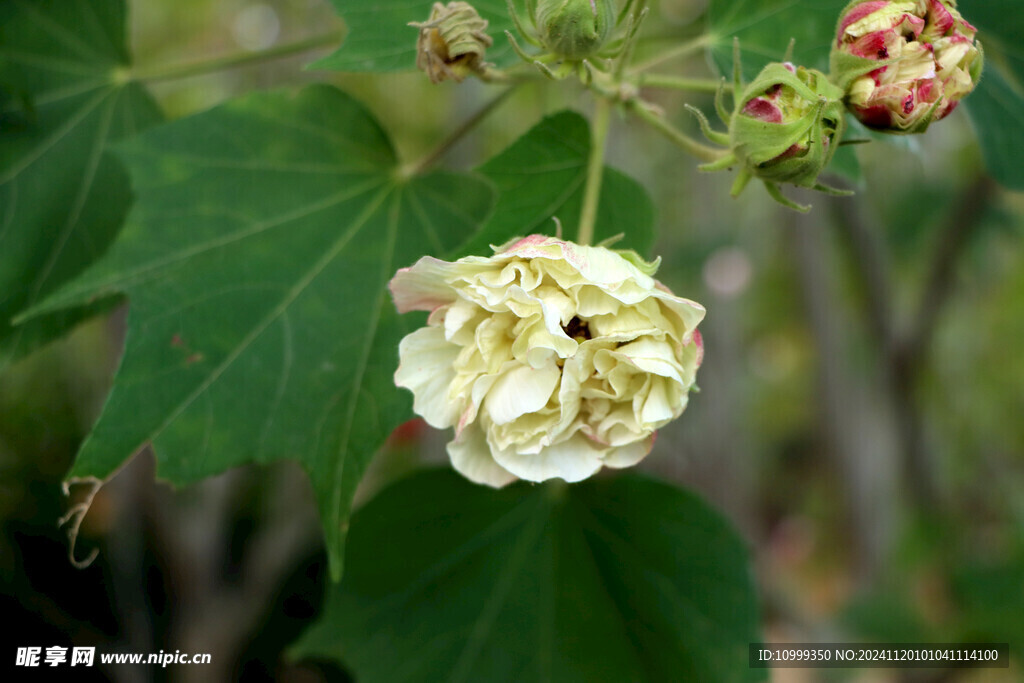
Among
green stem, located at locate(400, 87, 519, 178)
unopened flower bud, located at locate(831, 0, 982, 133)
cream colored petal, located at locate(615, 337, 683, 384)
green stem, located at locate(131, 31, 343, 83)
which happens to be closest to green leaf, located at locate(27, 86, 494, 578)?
green stem, located at locate(400, 87, 519, 178)

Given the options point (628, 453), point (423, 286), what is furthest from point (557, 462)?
point (423, 286)

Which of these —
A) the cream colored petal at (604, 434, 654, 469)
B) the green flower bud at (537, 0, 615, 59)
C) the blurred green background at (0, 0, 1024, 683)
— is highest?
the green flower bud at (537, 0, 615, 59)

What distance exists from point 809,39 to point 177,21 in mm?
2179

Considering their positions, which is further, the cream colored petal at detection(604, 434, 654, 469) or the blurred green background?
the blurred green background

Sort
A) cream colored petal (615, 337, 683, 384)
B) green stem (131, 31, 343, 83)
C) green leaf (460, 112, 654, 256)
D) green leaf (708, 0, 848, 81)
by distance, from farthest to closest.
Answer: green stem (131, 31, 343, 83) < green leaf (708, 0, 848, 81) < green leaf (460, 112, 654, 256) < cream colored petal (615, 337, 683, 384)

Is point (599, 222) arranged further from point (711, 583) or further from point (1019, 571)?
point (1019, 571)

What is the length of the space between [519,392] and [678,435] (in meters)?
2.17

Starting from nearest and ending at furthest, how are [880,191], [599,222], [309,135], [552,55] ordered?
[552,55] → [599,222] → [309,135] → [880,191]

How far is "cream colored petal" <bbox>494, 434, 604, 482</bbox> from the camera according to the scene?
59 centimetres

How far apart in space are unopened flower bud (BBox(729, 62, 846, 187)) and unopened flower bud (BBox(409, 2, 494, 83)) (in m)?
0.22

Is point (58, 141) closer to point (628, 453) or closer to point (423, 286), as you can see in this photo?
point (423, 286)

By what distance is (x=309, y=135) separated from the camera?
88cm

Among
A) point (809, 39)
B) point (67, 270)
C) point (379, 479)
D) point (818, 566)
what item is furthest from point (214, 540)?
point (818, 566)

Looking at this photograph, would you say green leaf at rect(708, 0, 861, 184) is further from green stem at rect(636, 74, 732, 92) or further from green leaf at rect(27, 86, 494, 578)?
green leaf at rect(27, 86, 494, 578)
